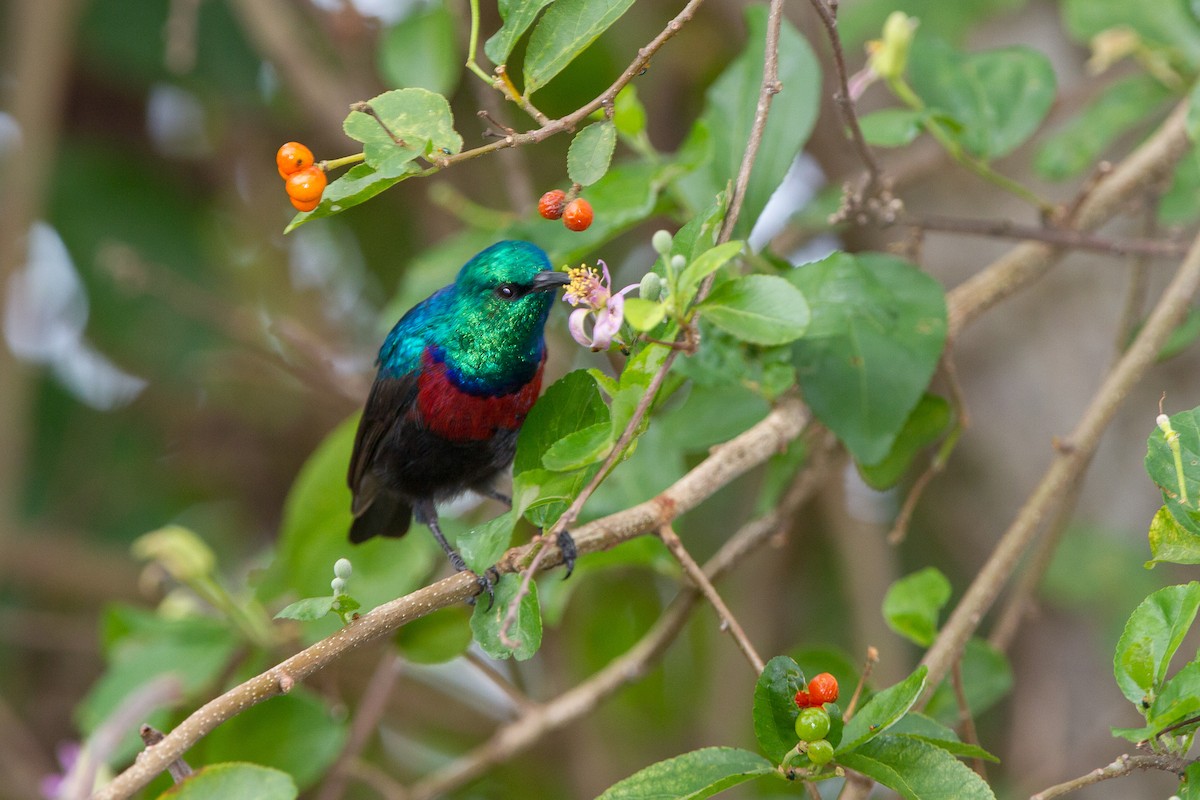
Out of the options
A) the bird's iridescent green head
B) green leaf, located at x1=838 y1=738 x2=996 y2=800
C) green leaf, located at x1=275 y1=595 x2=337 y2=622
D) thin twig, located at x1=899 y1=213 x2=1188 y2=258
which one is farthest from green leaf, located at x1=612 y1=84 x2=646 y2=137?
green leaf, located at x1=838 y1=738 x2=996 y2=800

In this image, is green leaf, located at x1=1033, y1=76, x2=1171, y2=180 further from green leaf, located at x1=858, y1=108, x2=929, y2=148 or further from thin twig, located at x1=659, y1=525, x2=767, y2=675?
thin twig, located at x1=659, y1=525, x2=767, y2=675

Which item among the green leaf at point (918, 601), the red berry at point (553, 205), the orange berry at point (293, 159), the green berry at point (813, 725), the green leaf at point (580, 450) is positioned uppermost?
→ the orange berry at point (293, 159)

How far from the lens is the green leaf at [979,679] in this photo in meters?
2.33

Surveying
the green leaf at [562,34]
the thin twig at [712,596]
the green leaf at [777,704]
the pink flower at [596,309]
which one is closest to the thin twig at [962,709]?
the thin twig at [712,596]

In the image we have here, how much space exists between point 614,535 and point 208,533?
118 inches

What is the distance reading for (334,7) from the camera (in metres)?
4.11

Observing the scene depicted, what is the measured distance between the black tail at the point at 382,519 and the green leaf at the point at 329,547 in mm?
24

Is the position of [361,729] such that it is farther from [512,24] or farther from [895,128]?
[512,24]

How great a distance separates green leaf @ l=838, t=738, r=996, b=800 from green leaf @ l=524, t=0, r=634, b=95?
97cm

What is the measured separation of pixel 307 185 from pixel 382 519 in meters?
1.52

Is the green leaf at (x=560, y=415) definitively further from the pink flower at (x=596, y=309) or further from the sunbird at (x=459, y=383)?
the sunbird at (x=459, y=383)

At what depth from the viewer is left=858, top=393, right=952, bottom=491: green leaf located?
2426 mm

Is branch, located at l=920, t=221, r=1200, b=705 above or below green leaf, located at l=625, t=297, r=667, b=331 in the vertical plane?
below

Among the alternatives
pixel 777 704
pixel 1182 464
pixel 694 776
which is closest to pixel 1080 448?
pixel 1182 464
